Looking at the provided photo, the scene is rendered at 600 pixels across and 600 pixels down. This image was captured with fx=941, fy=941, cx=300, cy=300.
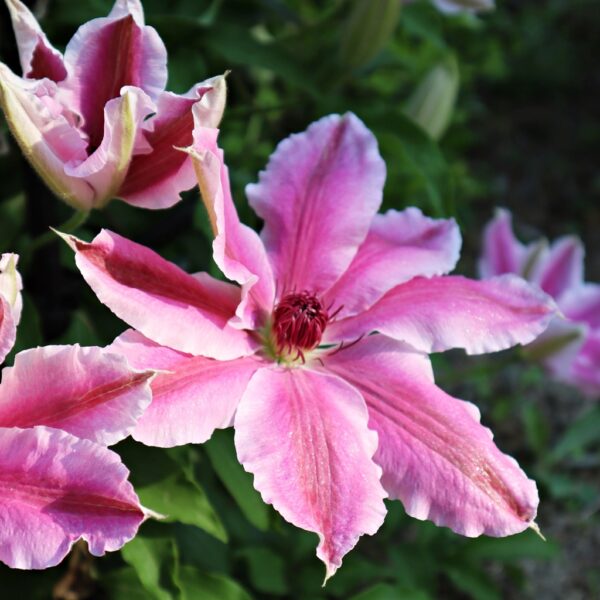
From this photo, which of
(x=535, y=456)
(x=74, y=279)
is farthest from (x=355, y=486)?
(x=535, y=456)

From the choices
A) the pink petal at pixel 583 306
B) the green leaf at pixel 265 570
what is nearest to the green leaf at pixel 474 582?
the green leaf at pixel 265 570

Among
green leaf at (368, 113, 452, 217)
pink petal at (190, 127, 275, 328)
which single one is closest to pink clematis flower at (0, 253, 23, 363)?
pink petal at (190, 127, 275, 328)

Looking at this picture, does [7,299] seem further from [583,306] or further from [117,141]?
[583,306]

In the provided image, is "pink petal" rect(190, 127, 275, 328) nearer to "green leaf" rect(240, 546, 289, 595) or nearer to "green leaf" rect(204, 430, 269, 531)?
"green leaf" rect(204, 430, 269, 531)

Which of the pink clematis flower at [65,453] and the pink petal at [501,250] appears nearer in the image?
the pink clematis flower at [65,453]

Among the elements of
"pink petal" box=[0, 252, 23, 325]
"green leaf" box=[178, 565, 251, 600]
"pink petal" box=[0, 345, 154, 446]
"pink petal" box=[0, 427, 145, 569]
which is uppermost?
"pink petal" box=[0, 252, 23, 325]

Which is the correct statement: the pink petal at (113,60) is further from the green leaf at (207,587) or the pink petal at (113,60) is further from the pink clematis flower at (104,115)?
the green leaf at (207,587)
